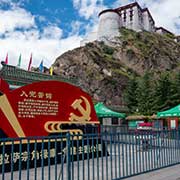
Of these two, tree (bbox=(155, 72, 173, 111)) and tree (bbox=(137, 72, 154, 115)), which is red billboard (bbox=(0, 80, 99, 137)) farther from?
tree (bbox=(155, 72, 173, 111))

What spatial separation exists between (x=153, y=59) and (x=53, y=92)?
6261 centimetres

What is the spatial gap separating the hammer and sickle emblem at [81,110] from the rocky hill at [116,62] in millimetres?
32730

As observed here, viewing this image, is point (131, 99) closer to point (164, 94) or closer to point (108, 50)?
point (164, 94)

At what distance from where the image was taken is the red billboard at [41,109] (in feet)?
26.9

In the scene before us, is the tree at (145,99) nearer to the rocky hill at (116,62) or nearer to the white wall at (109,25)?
the rocky hill at (116,62)

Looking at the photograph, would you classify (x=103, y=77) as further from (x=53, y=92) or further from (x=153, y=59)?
(x=53, y=92)

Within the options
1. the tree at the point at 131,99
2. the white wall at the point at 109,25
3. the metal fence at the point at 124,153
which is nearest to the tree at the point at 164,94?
the tree at the point at 131,99

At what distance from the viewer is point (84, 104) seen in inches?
411

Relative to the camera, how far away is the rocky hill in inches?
2039

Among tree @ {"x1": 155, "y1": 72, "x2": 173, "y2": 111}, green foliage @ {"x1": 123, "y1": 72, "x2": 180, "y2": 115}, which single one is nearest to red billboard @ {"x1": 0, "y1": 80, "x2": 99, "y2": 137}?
green foliage @ {"x1": 123, "y1": 72, "x2": 180, "y2": 115}

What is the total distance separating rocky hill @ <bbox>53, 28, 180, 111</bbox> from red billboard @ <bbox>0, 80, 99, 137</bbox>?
33138 mm

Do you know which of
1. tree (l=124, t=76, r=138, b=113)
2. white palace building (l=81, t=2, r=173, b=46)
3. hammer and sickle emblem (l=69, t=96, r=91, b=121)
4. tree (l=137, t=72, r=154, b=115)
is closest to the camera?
hammer and sickle emblem (l=69, t=96, r=91, b=121)

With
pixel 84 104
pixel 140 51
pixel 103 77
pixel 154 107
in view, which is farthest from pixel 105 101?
pixel 84 104

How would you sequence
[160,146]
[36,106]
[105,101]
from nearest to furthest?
[160,146], [36,106], [105,101]
